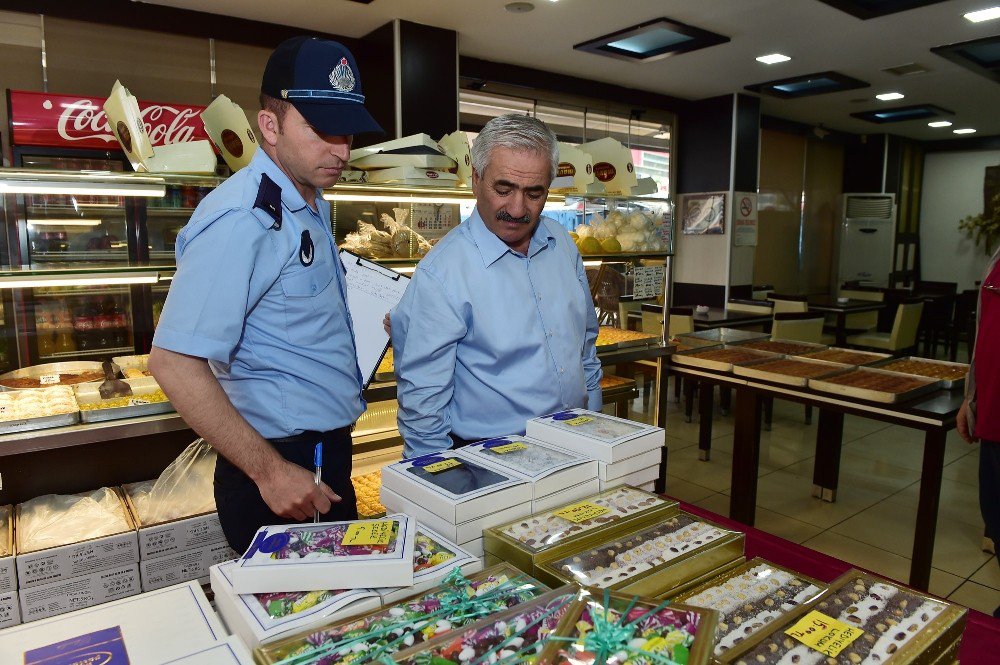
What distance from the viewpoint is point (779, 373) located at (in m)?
3.70

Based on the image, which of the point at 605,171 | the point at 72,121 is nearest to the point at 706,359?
the point at 605,171

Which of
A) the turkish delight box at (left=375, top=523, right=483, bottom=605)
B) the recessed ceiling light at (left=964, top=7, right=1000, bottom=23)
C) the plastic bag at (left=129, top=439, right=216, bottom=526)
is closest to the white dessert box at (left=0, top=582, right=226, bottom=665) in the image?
the turkish delight box at (left=375, top=523, right=483, bottom=605)

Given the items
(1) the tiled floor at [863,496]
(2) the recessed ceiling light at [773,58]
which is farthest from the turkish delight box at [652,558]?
(2) the recessed ceiling light at [773,58]

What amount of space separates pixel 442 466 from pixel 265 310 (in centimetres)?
57

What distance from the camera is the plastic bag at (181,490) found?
8.39ft

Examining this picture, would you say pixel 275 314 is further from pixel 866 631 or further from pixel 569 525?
pixel 866 631

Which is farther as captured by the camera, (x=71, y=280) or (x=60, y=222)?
(x=60, y=222)

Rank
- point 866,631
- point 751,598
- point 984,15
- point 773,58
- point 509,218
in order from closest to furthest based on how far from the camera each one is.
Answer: point 866,631 < point 751,598 < point 509,218 < point 984,15 < point 773,58

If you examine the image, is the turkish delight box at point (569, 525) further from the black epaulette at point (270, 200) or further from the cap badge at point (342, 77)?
the cap badge at point (342, 77)

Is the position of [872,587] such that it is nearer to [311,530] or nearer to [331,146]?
[311,530]

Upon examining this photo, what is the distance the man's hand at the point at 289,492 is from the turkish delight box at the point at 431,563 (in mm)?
365

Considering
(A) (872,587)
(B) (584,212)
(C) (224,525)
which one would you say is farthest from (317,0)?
(A) (872,587)

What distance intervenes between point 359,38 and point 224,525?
530 cm

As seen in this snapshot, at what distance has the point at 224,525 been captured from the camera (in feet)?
5.47
